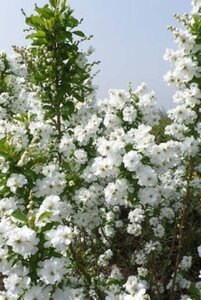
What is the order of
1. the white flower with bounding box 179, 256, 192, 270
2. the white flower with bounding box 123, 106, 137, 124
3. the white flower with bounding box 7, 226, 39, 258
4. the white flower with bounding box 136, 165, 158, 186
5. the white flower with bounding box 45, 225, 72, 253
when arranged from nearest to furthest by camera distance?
the white flower with bounding box 7, 226, 39, 258, the white flower with bounding box 45, 225, 72, 253, the white flower with bounding box 136, 165, 158, 186, the white flower with bounding box 123, 106, 137, 124, the white flower with bounding box 179, 256, 192, 270

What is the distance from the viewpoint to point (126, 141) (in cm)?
489

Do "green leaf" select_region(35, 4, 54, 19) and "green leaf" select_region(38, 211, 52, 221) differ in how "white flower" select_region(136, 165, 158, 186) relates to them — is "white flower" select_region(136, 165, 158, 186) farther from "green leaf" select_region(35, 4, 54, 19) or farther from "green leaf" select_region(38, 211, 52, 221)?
"green leaf" select_region(35, 4, 54, 19)

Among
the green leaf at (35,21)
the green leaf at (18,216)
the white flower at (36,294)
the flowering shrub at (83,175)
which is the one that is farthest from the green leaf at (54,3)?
the white flower at (36,294)

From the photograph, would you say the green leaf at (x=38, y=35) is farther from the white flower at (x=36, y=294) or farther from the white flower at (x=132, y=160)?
the white flower at (x=36, y=294)

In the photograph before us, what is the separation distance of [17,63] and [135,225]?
3.52 metres

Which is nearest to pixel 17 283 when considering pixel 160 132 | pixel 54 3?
pixel 54 3

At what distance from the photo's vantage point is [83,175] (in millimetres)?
5574

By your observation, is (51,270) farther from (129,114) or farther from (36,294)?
(129,114)

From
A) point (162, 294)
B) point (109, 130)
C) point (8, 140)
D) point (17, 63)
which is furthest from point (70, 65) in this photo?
point (162, 294)

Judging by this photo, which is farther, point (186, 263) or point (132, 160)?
point (186, 263)

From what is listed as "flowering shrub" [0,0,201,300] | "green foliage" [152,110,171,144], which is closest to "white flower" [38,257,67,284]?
"flowering shrub" [0,0,201,300]

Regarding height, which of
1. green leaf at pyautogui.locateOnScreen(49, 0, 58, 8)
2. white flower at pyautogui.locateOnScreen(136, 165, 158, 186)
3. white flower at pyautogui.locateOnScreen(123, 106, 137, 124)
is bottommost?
white flower at pyautogui.locateOnScreen(136, 165, 158, 186)

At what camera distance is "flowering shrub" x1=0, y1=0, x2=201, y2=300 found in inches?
151

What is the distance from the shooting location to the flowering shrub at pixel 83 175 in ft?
12.6
